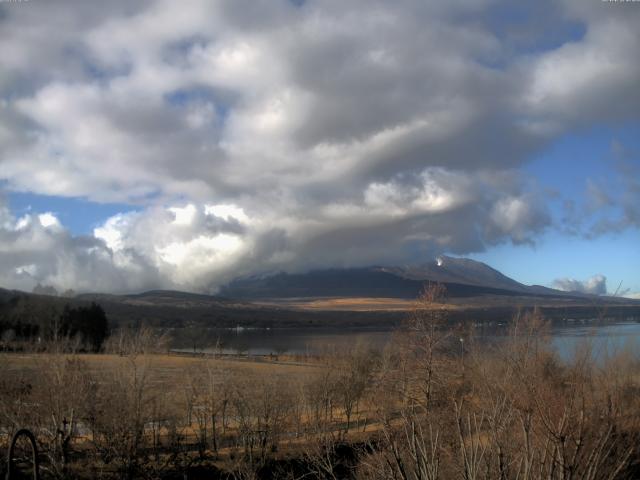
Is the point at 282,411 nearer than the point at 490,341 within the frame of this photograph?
Yes

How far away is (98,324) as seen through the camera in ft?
357

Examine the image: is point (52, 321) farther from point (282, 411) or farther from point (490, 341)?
point (282, 411)

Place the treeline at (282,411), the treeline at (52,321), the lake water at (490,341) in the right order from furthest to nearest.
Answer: the treeline at (52,321)
the lake water at (490,341)
the treeline at (282,411)

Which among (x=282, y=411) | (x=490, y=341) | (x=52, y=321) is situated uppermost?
(x=490, y=341)

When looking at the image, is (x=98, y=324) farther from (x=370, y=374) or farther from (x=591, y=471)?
(x=591, y=471)

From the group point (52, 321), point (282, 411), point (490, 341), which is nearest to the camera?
point (282, 411)

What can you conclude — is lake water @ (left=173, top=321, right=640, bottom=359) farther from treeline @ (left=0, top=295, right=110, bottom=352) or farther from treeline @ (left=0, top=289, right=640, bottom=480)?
treeline @ (left=0, top=295, right=110, bottom=352)

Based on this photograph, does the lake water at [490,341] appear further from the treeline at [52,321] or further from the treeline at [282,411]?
the treeline at [52,321]

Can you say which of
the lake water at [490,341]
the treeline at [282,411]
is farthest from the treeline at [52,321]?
the treeline at [282,411]

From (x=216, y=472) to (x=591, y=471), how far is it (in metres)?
22.2

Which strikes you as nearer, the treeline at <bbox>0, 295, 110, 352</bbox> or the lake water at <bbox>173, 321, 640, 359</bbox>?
the lake water at <bbox>173, 321, 640, 359</bbox>

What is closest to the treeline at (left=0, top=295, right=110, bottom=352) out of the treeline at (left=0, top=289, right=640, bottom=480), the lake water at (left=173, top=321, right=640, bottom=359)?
the lake water at (left=173, top=321, right=640, bottom=359)

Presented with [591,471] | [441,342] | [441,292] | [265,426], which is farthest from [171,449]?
[591,471]

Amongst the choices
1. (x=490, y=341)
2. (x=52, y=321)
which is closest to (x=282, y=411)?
(x=490, y=341)
